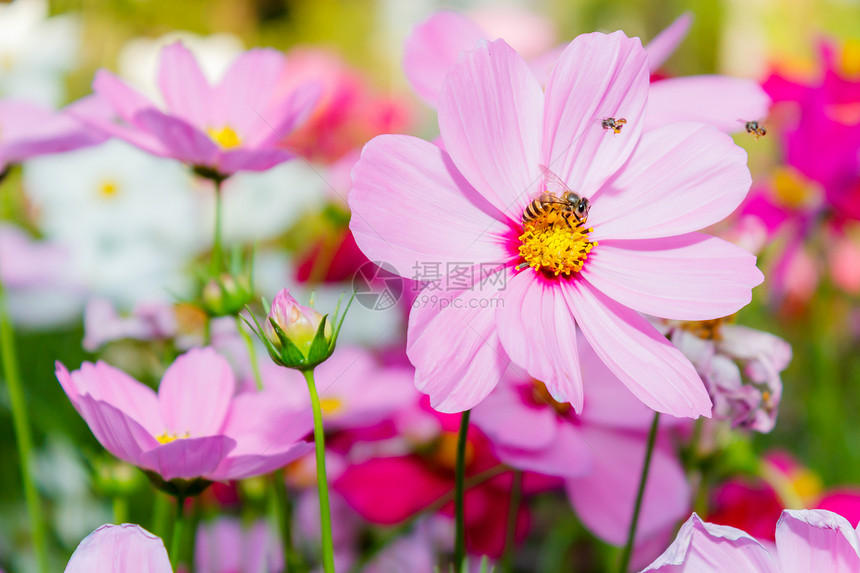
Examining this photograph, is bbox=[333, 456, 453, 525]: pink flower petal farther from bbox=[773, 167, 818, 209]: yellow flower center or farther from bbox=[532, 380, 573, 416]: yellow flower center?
bbox=[773, 167, 818, 209]: yellow flower center

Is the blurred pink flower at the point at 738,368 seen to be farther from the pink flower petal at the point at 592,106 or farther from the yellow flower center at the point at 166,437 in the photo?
the yellow flower center at the point at 166,437

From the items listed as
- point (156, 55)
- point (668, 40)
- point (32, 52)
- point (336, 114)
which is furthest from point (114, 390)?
point (336, 114)

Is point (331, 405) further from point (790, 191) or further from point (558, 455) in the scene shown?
point (790, 191)

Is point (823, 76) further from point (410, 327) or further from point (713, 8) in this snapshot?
point (713, 8)

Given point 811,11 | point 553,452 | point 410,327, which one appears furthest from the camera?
point 811,11

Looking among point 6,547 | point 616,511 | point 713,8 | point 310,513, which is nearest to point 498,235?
point 616,511

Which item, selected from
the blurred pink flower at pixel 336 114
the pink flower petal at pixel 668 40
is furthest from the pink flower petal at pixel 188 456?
the blurred pink flower at pixel 336 114

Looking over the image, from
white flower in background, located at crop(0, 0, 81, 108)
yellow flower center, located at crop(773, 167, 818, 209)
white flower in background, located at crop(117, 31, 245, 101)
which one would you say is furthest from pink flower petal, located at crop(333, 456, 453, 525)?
white flower in background, located at crop(117, 31, 245, 101)
